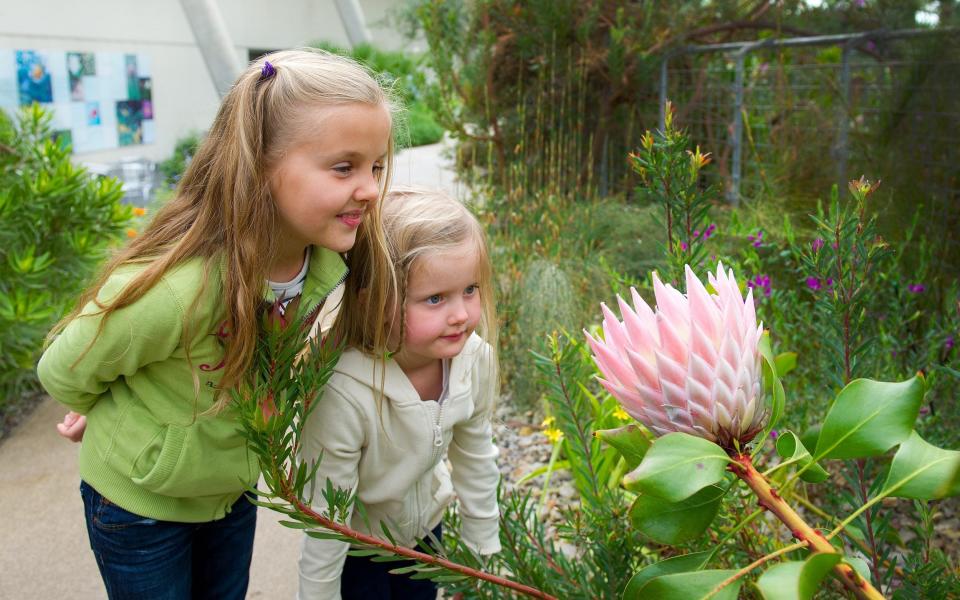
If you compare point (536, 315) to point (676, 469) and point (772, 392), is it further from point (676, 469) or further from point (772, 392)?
point (676, 469)

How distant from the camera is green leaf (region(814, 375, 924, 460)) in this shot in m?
0.65

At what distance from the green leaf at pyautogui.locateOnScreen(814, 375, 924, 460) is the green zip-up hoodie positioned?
101 centimetres

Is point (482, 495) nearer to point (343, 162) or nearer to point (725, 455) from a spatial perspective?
point (343, 162)

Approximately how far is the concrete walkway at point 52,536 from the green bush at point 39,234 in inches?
15.1

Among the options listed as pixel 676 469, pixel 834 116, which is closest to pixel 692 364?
pixel 676 469

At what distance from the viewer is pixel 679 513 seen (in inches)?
27.5

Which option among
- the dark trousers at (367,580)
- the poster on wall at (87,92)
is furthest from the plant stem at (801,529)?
the poster on wall at (87,92)

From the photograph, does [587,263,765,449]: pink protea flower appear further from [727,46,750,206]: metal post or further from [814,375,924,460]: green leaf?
[727,46,750,206]: metal post

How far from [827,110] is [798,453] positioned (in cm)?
515

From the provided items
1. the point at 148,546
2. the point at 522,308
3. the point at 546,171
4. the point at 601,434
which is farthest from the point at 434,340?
the point at 546,171

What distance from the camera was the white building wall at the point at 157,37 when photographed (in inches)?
359

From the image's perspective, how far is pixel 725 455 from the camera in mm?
632

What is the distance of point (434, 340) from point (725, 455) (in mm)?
1019

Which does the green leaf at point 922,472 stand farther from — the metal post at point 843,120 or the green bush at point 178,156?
the green bush at point 178,156
